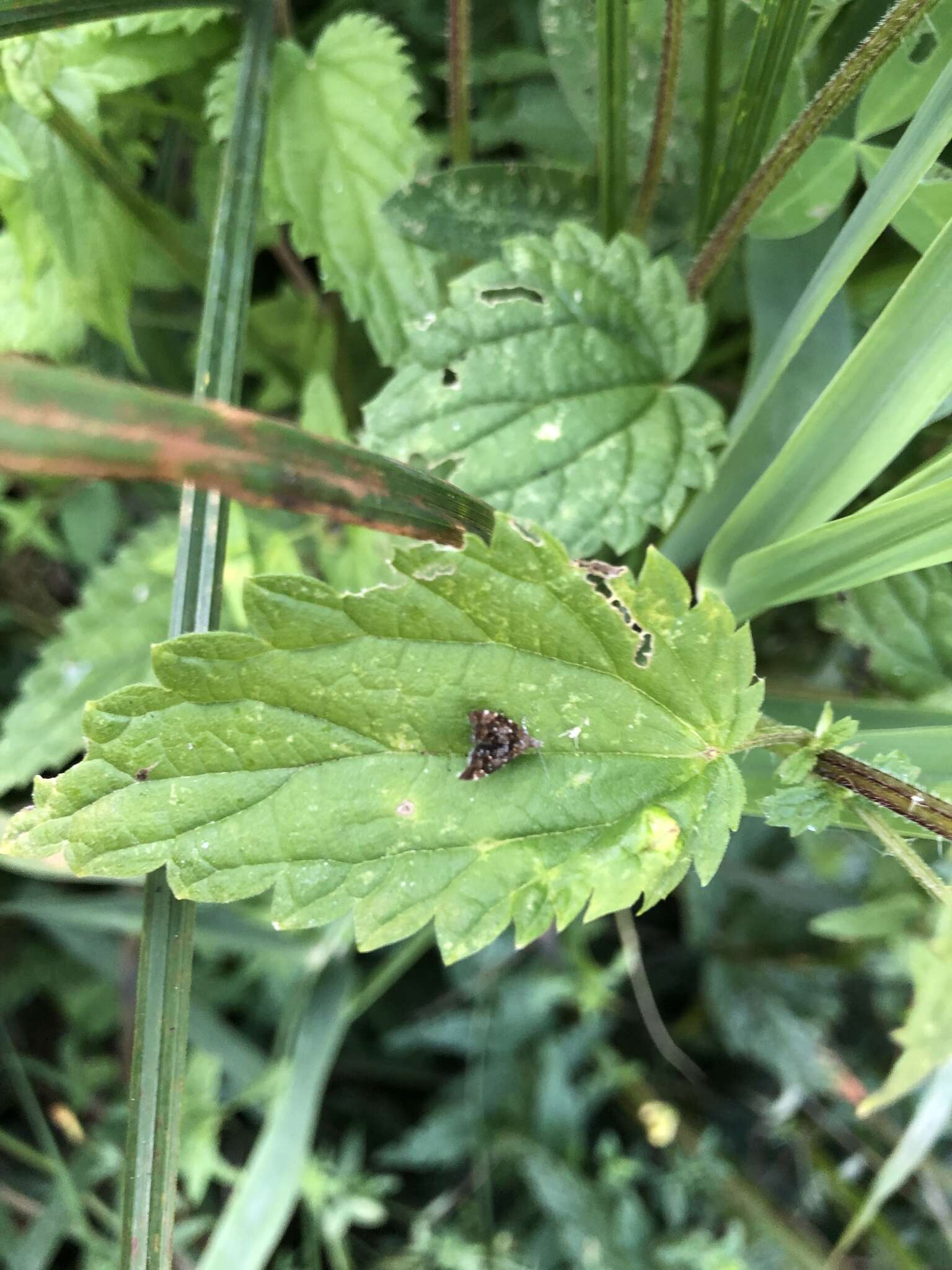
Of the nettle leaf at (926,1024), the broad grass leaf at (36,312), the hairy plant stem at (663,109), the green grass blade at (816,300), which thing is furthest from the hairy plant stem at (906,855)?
the broad grass leaf at (36,312)

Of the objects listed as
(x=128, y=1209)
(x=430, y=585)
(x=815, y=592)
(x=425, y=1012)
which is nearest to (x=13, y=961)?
(x=425, y=1012)

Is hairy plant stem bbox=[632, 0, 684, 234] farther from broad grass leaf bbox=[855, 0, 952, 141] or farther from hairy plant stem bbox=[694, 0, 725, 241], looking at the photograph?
broad grass leaf bbox=[855, 0, 952, 141]

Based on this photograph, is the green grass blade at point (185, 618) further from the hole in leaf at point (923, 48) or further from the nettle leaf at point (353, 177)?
the hole in leaf at point (923, 48)

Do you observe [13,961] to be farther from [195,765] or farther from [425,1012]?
[195,765]

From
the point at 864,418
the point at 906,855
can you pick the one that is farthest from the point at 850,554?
the point at 906,855

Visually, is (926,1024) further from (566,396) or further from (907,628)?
(566,396)

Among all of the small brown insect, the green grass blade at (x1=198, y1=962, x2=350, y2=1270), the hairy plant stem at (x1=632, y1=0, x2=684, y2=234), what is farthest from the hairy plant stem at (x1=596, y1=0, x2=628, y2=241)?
the green grass blade at (x1=198, y1=962, x2=350, y2=1270)
